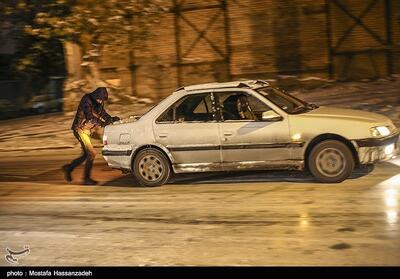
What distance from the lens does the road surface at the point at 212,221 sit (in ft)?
17.2

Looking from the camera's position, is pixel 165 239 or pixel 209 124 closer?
pixel 165 239

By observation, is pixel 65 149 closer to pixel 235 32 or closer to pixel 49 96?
pixel 235 32

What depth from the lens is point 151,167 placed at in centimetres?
869

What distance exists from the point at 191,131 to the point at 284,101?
4.80 feet

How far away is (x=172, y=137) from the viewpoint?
27.8ft

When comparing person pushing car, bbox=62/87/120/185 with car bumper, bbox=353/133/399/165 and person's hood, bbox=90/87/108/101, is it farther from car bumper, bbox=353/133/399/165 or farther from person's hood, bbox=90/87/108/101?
car bumper, bbox=353/133/399/165

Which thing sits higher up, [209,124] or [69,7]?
[69,7]

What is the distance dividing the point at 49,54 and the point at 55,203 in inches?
739

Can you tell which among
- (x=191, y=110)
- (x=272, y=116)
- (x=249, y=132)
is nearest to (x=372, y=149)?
(x=272, y=116)

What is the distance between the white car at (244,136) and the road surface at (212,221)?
0.33 metres

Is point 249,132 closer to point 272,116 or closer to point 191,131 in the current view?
point 272,116

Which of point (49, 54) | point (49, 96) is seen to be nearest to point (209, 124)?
point (49, 54)
